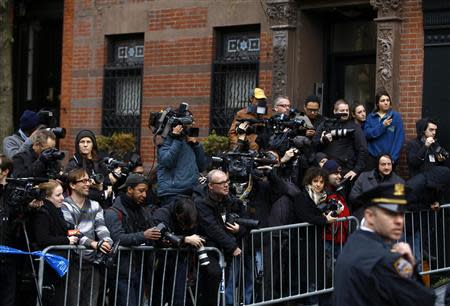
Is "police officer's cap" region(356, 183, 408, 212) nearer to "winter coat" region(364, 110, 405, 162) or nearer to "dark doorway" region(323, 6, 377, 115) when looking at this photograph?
"winter coat" region(364, 110, 405, 162)

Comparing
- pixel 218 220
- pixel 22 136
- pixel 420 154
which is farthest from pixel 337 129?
pixel 22 136

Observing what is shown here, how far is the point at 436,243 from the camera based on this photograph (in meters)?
12.8

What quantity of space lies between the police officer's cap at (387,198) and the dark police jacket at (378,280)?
0.22m

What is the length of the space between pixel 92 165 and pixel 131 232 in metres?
1.37

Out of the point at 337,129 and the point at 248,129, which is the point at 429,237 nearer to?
the point at 337,129

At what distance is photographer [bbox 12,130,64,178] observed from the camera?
10.9m

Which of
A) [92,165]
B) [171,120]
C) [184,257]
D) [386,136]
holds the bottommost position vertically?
[184,257]

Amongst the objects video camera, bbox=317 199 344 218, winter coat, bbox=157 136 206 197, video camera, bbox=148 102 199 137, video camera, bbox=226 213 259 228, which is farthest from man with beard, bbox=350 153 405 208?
video camera, bbox=148 102 199 137

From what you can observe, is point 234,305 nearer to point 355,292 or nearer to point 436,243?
point 436,243

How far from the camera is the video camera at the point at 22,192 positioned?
1004cm

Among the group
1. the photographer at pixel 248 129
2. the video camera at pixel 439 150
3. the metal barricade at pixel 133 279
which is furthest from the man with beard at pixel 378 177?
the metal barricade at pixel 133 279

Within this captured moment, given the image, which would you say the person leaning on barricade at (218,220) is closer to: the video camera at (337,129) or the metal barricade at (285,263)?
the metal barricade at (285,263)

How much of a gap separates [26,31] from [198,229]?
10.7 meters

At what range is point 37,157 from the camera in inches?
454
